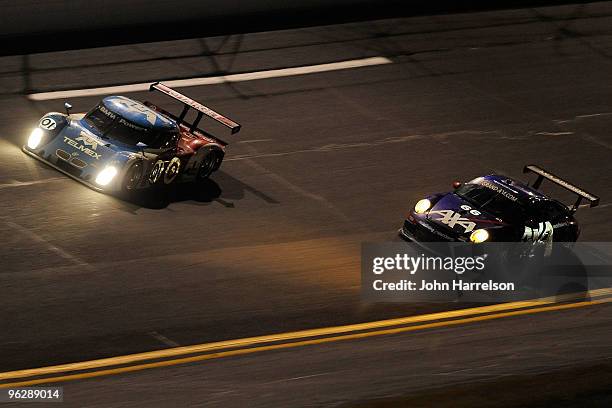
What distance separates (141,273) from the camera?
20.8 m

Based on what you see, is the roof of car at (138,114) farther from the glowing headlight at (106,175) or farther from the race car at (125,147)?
the glowing headlight at (106,175)

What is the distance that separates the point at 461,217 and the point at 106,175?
6.28 meters

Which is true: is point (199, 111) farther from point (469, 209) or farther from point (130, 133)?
point (469, 209)

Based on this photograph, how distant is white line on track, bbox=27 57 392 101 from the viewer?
28.2 meters

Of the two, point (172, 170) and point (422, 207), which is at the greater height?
point (172, 170)

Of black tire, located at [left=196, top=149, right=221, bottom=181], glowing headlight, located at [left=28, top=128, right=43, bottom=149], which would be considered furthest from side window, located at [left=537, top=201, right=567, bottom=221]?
glowing headlight, located at [left=28, top=128, right=43, bottom=149]

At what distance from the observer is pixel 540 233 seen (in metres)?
21.6

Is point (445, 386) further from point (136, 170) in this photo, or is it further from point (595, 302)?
point (136, 170)

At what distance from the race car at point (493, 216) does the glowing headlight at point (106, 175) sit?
5106 millimetres

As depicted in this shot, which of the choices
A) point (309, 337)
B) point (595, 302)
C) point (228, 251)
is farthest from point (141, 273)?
point (595, 302)

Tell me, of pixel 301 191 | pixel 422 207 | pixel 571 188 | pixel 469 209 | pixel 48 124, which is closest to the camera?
pixel 469 209

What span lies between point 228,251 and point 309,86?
8.47m

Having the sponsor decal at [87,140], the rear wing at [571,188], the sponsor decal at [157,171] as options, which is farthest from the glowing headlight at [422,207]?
the sponsor decal at [87,140]

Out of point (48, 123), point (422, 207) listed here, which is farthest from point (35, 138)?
point (422, 207)
